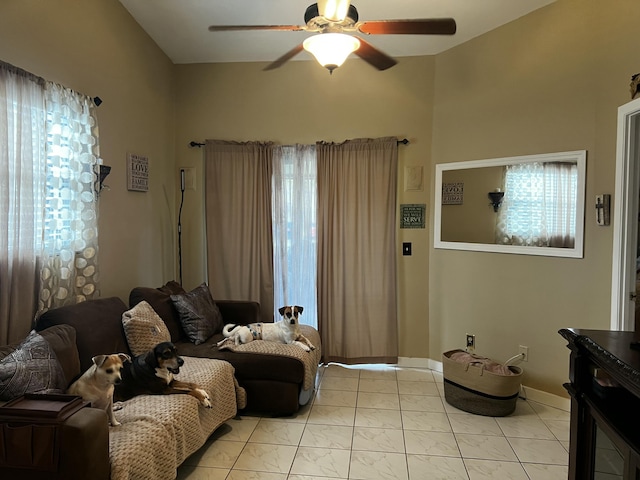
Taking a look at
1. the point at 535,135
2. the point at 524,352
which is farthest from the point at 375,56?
the point at 524,352

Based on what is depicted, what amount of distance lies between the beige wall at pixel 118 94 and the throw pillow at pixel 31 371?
1.24m

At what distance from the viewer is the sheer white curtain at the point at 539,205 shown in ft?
10.6

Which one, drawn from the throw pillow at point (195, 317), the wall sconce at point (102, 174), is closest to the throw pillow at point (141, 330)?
the throw pillow at point (195, 317)

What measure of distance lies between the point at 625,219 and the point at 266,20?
3.01 m

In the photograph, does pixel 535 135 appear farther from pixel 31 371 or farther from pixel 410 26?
pixel 31 371

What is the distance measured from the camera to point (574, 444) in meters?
1.65

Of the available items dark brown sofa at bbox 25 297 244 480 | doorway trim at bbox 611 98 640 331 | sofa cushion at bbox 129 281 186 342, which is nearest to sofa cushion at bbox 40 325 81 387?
dark brown sofa at bbox 25 297 244 480

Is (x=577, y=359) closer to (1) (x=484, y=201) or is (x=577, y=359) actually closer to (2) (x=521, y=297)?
(2) (x=521, y=297)

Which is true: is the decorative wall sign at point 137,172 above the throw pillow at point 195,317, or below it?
above

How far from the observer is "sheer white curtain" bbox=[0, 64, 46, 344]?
89.6 inches

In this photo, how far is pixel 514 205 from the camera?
3582 mm

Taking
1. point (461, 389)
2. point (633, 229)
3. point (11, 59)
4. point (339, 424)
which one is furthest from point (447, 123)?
point (11, 59)

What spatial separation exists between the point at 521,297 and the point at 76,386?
3.12 meters

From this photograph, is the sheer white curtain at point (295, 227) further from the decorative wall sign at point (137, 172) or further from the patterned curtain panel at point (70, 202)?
the patterned curtain panel at point (70, 202)
